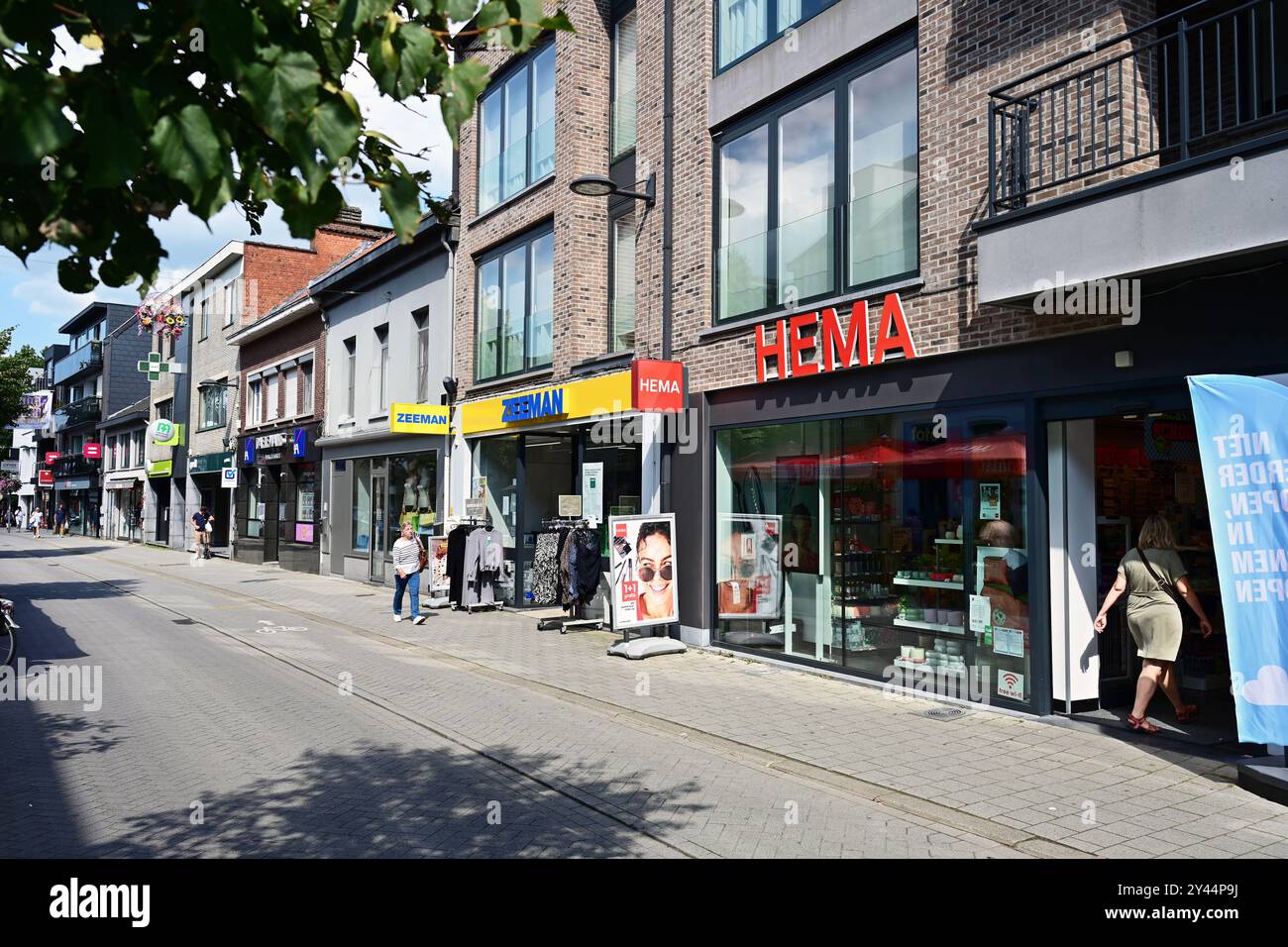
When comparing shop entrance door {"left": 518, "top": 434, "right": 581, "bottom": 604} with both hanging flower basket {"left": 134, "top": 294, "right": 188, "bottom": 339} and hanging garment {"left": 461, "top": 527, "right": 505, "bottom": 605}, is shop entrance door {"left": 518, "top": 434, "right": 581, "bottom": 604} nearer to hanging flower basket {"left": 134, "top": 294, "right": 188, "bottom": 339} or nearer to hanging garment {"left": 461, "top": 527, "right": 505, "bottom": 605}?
hanging garment {"left": 461, "top": 527, "right": 505, "bottom": 605}

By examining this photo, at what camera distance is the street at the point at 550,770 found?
5.21 m

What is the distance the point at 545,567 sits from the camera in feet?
49.9

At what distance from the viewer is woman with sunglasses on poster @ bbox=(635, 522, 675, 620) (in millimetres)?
12109

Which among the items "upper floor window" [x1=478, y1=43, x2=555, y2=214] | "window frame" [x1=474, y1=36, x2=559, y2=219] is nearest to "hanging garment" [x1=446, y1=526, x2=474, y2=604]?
"window frame" [x1=474, y1=36, x2=559, y2=219]

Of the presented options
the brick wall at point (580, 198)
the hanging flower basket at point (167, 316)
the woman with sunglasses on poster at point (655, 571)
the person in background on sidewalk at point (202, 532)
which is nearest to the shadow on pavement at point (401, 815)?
the woman with sunglasses on poster at point (655, 571)

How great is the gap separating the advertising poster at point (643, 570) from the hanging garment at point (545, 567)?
3123mm

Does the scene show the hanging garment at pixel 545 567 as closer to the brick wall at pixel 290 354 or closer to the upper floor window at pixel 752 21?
the upper floor window at pixel 752 21

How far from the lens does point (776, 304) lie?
11297 millimetres

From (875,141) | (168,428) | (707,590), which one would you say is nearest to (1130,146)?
(875,141)

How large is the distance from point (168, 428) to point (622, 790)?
120 ft

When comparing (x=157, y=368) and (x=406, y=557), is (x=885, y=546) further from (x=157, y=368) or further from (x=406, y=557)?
(x=157, y=368)

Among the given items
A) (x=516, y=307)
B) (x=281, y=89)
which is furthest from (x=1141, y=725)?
(x=516, y=307)
